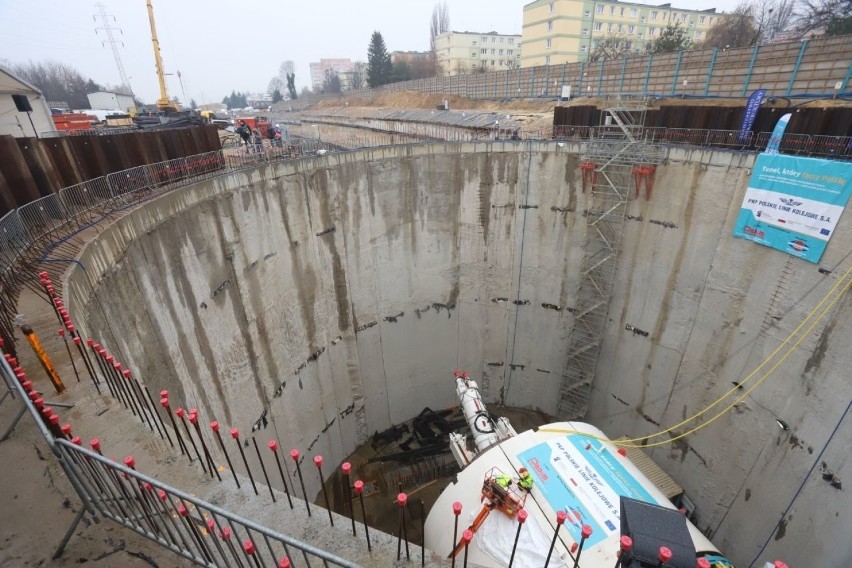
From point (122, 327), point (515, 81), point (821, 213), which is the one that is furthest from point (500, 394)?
point (515, 81)

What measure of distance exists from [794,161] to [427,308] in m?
13.6

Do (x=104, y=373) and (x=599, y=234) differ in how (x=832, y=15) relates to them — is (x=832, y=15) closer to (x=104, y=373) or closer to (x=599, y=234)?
(x=599, y=234)

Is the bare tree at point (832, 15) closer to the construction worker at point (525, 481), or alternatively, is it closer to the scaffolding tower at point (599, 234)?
the scaffolding tower at point (599, 234)

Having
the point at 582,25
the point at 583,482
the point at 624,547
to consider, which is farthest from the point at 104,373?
the point at 582,25

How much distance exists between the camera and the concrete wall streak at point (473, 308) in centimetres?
1127

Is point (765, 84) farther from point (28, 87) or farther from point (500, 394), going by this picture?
point (28, 87)

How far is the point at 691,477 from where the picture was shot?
1562cm

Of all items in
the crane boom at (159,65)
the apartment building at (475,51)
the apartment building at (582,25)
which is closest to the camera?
the crane boom at (159,65)

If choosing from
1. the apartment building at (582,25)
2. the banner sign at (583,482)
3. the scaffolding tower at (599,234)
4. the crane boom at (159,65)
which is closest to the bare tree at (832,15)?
the scaffolding tower at (599,234)

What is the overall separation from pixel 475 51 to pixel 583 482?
82.0 metres

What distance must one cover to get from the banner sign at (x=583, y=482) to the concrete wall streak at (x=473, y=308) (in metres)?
6.57

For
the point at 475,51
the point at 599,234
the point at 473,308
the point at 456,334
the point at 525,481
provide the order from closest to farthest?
the point at 525,481 → the point at 599,234 → the point at 473,308 → the point at 456,334 → the point at 475,51

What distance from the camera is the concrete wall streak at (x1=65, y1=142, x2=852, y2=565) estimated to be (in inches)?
444

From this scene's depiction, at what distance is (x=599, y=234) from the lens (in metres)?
16.9
